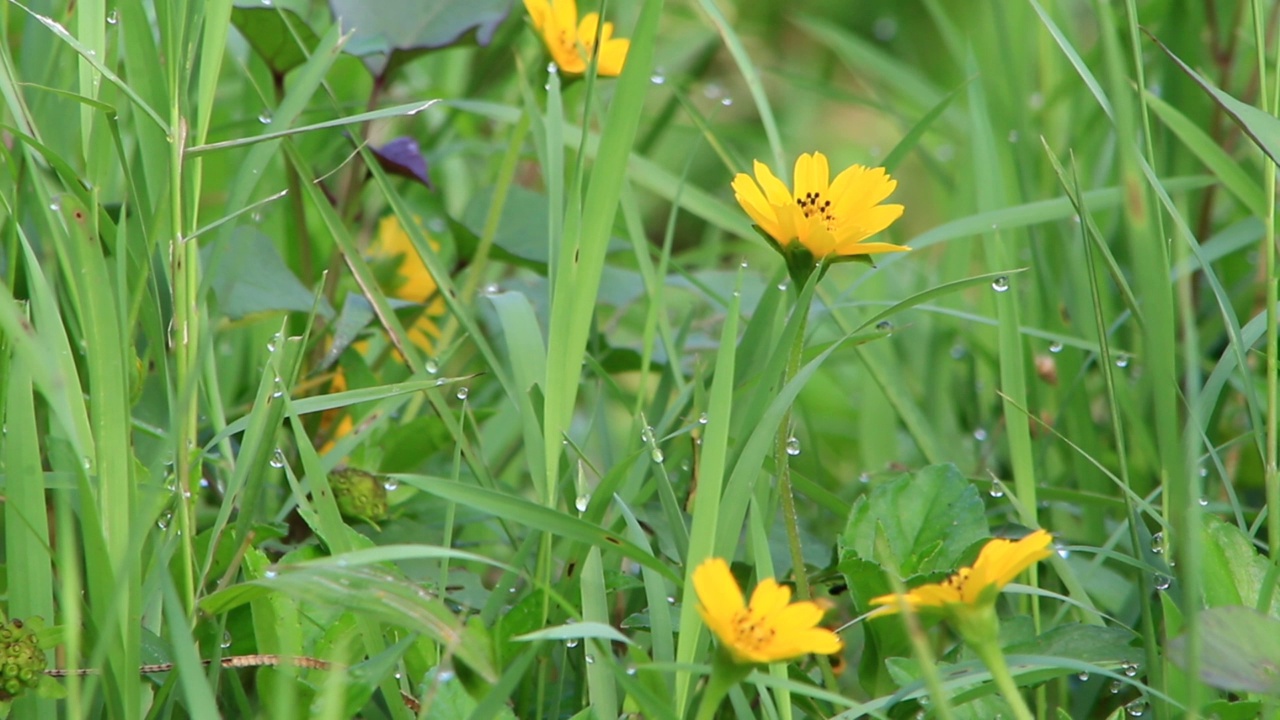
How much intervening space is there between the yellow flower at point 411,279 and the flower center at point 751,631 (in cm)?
56

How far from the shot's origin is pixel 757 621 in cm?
55

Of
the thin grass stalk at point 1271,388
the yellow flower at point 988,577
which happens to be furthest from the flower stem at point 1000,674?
the thin grass stalk at point 1271,388

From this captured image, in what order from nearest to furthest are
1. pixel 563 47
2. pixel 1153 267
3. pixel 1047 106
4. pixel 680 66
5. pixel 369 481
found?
1. pixel 1153 267
2. pixel 369 481
3. pixel 563 47
4. pixel 1047 106
5. pixel 680 66

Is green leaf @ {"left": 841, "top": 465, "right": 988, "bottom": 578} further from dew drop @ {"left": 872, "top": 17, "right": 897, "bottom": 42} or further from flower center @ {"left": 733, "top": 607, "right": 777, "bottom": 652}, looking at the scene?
dew drop @ {"left": 872, "top": 17, "right": 897, "bottom": 42}

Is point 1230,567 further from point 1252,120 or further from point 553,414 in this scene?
point 553,414

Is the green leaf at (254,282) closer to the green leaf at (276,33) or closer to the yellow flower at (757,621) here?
the green leaf at (276,33)

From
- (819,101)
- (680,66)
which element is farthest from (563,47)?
(819,101)

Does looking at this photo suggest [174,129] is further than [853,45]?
No

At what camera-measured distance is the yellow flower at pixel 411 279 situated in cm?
113

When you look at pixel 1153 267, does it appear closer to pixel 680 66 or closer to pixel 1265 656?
pixel 1265 656

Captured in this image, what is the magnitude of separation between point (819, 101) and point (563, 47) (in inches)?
55.3

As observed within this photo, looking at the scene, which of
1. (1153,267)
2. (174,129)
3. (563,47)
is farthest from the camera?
(563,47)

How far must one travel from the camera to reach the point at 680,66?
74.8 inches

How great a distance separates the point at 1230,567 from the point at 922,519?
18 centimetres
